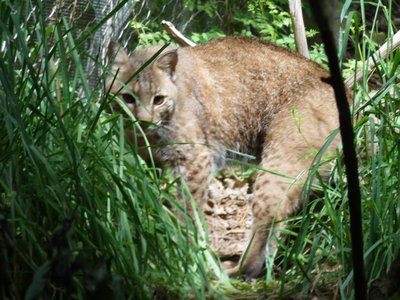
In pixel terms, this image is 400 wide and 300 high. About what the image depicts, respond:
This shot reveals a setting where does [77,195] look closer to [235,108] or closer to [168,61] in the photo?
[168,61]

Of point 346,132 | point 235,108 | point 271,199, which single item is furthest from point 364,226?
point 235,108

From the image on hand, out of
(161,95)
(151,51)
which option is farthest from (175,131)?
(151,51)

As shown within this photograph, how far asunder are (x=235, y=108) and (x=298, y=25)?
35.3 inches

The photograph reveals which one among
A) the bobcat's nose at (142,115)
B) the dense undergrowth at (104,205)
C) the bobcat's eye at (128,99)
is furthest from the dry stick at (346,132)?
the bobcat's eye at (128,99)

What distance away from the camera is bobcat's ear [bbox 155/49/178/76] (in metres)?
4.54

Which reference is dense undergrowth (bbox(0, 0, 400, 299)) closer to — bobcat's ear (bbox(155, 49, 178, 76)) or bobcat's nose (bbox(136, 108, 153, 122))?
bobcat's nose (bbox(136, 108, 153, 122))

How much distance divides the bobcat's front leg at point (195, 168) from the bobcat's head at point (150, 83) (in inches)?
8.9

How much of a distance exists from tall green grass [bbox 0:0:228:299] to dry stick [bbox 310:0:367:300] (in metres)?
0.85

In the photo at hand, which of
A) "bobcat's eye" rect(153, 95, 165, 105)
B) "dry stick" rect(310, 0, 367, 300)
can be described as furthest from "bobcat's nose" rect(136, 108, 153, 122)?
"dry stick" rect(310, 0, 367, 300)

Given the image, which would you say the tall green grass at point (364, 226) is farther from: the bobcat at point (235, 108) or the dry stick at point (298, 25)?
the dry stick at point (298, 25)

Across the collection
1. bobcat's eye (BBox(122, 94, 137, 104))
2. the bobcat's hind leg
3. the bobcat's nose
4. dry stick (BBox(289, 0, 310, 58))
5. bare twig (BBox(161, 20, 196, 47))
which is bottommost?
the bobcat's hind leg

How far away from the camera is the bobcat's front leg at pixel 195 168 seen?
14.7 feet

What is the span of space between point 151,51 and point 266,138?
86 centimetres

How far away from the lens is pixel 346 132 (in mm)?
1520
